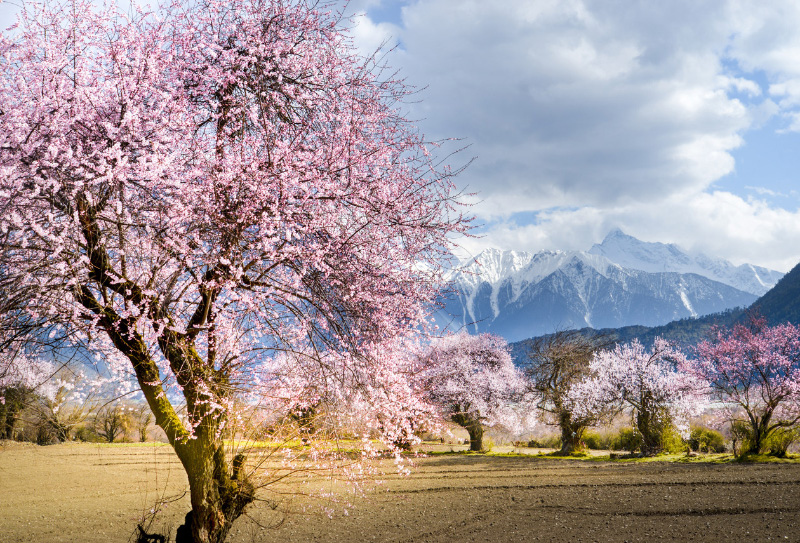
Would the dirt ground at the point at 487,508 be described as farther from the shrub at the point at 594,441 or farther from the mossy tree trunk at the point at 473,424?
→ the shrub at the point at 594,441

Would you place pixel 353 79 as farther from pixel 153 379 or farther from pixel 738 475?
pixel 738 475

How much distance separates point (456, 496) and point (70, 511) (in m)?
10.5

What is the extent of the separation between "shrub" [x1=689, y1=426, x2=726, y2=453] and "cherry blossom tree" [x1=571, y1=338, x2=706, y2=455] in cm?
264

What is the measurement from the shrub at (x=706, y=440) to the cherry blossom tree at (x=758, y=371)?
14.8ft

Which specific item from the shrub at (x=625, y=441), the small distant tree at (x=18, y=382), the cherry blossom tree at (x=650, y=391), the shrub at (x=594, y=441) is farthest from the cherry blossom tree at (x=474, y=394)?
the small distant tree at (x=18, y=382)

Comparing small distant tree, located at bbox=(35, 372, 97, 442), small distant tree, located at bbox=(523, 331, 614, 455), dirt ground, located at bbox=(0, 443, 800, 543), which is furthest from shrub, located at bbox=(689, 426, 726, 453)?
small distant tree, located at bbox=(35, 372, 97, 442)

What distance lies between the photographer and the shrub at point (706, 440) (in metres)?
31.0

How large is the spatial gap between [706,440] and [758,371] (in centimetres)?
971

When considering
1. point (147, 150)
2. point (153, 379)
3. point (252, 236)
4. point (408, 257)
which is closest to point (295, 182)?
point (252, 236)

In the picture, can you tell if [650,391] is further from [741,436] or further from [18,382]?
[18,382]

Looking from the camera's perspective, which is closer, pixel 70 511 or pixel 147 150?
pixel 147 150

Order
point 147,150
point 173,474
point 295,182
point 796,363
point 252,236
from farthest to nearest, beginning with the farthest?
point 796,363 → point 173,474 → point 252,236 → point 295,182 → point 147,150

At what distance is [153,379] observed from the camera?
308 inches

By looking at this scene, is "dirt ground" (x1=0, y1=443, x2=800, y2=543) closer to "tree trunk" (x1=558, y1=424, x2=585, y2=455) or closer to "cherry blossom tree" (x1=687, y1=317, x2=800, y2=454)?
"cherry blossom tree" (x1=687, y1=317, x2=800, y2=454)
